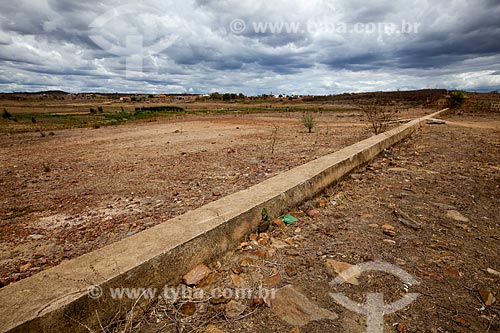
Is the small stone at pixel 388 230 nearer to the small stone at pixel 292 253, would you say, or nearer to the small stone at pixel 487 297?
the small stone at pixel 487 297

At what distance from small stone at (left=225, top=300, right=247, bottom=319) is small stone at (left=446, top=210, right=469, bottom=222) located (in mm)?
2205

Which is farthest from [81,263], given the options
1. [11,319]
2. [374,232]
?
[374,232]

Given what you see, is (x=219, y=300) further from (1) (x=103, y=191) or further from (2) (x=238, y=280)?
(1) (x=103, y=191)

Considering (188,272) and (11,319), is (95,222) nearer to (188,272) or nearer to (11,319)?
(188,272)

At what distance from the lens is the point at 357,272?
1.77m

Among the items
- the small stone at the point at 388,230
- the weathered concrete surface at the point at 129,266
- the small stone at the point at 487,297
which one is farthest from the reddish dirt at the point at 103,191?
the small stone at the point at 487,297

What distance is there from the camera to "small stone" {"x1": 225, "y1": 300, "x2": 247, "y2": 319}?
1.46 metres

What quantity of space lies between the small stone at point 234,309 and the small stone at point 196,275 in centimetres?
25

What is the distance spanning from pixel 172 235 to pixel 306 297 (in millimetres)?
922

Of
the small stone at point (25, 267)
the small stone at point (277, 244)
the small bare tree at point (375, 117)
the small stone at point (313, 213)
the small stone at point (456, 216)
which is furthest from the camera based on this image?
the small bare tree at point (375, 117)

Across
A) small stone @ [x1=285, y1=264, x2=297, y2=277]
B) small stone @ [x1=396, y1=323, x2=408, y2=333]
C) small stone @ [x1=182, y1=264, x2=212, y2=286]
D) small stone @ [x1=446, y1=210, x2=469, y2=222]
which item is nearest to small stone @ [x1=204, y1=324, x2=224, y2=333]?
small stone @ [x1=182, y1=264, x2=212, y2=286]

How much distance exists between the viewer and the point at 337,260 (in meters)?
1.90

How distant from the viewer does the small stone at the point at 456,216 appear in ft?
8.06

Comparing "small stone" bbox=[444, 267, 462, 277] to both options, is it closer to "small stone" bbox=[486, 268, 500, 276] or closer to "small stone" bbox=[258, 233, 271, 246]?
"small stone" bbox=[486, 268, 500, 276]
